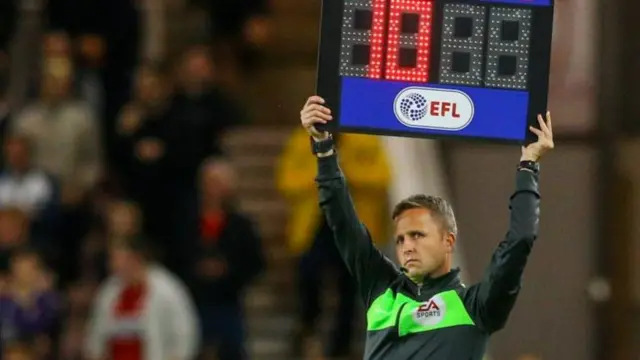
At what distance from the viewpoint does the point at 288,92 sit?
15828mm

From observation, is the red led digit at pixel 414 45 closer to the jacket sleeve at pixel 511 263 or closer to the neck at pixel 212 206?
the jacket sleeve at pixel 511 263

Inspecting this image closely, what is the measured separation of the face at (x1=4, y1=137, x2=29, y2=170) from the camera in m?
12.8

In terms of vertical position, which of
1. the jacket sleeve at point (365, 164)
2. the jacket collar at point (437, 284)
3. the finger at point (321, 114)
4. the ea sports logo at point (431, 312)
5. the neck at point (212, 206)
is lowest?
the neck at point (212, 206)

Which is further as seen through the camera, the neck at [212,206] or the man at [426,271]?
the neck at [212,206]

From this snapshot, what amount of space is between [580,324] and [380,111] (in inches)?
264

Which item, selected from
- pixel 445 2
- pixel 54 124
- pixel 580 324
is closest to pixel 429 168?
pixel 580 324

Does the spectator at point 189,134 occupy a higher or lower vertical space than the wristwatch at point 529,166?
lower

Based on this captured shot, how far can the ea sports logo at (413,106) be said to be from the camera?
6.73 meters

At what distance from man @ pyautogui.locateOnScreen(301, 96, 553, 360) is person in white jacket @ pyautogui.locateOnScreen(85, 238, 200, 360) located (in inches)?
205

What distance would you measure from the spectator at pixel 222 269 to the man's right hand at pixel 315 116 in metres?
5.38

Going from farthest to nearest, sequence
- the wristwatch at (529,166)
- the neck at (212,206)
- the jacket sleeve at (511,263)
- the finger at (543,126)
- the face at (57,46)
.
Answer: the face at (57,46) < the neck at (212,206) < the finger at (543,126) < the wristwatch at (529,166) < the jacket sleeve at (511,263)

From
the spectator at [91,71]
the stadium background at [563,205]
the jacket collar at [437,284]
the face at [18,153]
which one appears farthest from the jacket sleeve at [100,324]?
the jacket collar at [437,284]

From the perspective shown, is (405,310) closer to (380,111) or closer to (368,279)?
(368,279)

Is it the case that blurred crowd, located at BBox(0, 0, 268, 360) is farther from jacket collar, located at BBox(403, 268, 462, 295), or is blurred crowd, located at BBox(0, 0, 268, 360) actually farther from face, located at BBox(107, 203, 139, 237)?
jacket collar, located at BBox(403, 268, 462, 295)
